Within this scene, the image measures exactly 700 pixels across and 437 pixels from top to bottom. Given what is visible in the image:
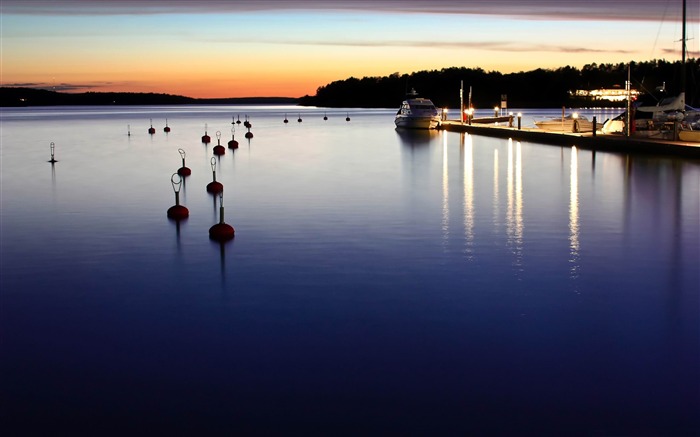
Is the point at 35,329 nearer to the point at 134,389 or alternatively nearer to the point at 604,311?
the point at 134,389

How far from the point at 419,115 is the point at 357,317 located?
6712 cm

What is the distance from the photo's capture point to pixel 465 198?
2364 centimetres

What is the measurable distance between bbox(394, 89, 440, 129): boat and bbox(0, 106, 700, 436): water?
172 feet

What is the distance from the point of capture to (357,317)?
33.7ft

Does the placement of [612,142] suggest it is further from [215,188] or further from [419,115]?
[419,115]

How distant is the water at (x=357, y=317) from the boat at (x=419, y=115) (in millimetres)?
52515

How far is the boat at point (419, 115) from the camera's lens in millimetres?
75438

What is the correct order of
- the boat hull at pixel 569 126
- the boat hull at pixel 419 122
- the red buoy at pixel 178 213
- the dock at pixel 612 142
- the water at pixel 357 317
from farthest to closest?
the boat hull at pixel 419 122 < the boat hull at pixel 569 126 < the dock at pixel 612 142 < the red buoy at pixel 178 213 < the water at pixel 357 317

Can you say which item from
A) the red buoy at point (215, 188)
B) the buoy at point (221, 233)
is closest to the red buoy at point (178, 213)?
the buoy at point (221, 233)

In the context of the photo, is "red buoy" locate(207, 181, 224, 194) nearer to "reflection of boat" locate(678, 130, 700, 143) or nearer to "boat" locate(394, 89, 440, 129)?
"reflection of boat" locate(678, 130, 700, 143)

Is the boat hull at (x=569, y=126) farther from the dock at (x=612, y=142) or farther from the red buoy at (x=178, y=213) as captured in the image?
the red buoy at (x=178, y=213)

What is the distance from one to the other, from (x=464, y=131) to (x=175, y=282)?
190 feet

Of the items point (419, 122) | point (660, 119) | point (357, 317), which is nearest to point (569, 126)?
point (660, 119)

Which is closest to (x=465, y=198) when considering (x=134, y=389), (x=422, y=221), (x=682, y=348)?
(x=422, y=221)
